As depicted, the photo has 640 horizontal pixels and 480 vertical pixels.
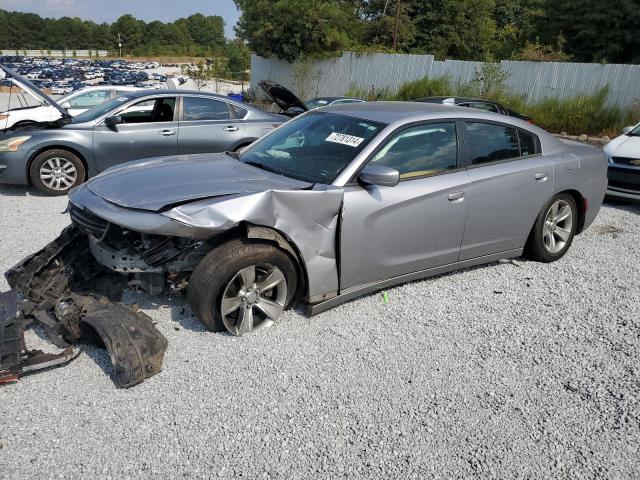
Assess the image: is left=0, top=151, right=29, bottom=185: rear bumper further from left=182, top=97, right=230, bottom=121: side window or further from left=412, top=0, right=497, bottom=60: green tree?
left=412, top=0, right=497, bottom=60: green tree

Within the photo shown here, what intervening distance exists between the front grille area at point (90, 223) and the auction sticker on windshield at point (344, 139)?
5.98 feet

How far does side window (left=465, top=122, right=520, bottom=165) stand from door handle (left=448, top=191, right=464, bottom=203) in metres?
0.37

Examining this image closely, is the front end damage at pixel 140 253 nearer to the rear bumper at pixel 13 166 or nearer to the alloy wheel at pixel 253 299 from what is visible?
the alloy wheel at pixel 253 299

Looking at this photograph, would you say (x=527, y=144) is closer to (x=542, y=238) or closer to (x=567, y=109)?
(x=542, y=238)

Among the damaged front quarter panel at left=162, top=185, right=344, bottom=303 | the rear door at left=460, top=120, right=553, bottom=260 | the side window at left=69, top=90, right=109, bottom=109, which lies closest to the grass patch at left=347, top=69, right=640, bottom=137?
the rear door at left=460, top=120, right=553, bottom=260

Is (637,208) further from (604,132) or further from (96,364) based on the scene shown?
(96,364)

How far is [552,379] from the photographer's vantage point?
3.47 meters

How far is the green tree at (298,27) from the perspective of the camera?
27203 millimetres

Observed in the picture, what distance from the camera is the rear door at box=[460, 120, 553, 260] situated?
4.57 metres

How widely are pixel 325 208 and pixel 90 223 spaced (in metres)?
1.64

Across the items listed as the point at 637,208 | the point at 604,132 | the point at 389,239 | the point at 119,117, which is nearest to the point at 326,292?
the point at 389,239

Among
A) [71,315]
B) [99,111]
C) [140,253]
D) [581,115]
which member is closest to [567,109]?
[581,115]

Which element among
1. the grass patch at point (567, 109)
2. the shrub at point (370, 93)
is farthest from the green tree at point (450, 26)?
the grass patch at point (567, 109)

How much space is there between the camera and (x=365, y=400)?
3154 millimetres
